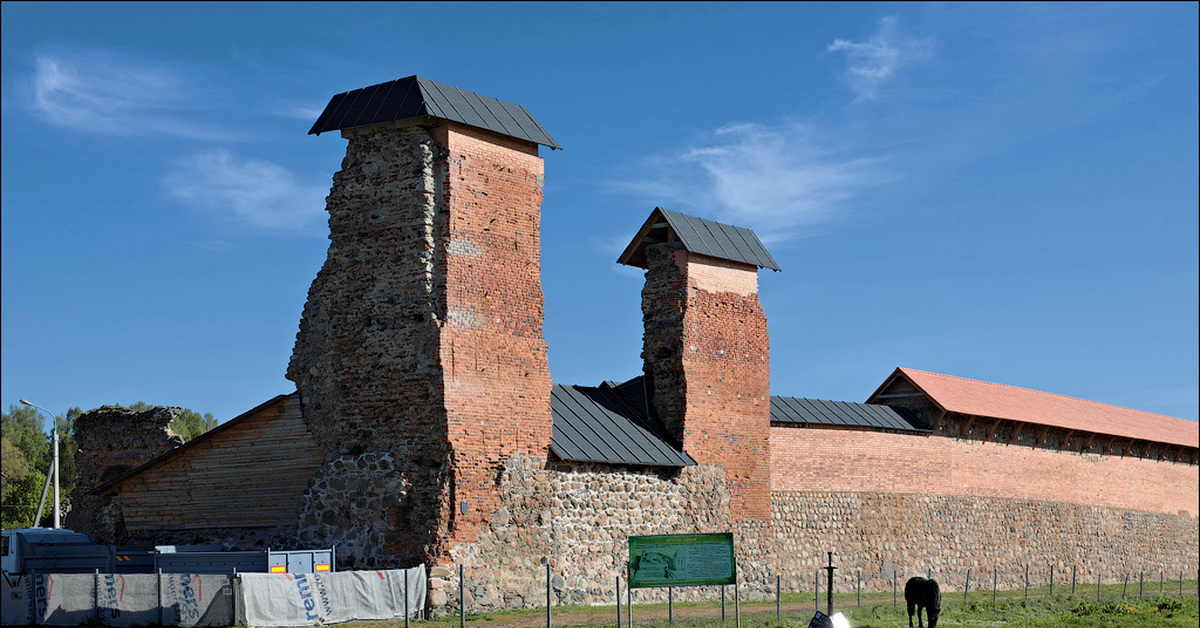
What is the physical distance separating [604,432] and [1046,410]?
20.3 meters

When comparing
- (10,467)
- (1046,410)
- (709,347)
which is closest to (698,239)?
(709,347)

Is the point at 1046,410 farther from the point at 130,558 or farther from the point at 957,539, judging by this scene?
the point at 130,558

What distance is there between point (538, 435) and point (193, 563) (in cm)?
657

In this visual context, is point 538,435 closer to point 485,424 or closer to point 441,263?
point 485,424

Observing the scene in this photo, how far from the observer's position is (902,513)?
35438mm

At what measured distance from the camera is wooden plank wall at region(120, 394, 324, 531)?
997 inches

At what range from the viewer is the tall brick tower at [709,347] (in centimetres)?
2961

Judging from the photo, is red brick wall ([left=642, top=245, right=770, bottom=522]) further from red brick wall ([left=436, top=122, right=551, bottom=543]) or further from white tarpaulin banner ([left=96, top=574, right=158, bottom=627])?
white tarpaulin banner ([left=96, top=574, right=158, bottom=627])

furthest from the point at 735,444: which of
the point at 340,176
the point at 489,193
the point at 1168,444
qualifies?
the point at 1168,444

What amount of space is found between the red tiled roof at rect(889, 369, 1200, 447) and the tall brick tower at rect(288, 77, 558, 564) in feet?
54.0

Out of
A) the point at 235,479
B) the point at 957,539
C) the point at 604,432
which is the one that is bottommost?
the point at 957,539

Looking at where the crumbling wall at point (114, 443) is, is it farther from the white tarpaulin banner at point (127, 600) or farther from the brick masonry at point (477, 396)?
the white tarpaulin banner at point (127, 600)

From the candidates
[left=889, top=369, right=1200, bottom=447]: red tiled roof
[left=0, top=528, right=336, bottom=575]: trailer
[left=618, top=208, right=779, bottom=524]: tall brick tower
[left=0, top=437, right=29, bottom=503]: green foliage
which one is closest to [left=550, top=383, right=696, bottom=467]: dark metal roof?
[left=618, top=208, right=779, bottom=524]: tall brick tower

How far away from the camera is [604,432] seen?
91.5 feet
